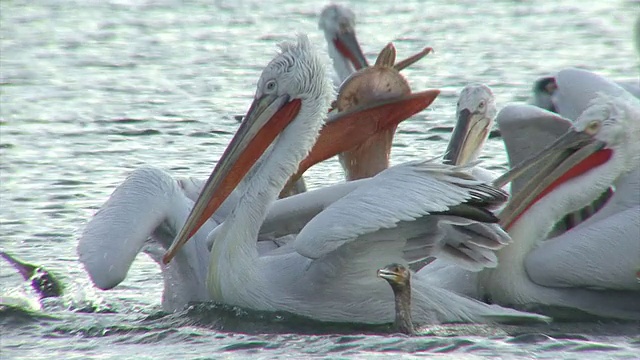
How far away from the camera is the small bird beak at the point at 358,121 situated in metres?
6.08

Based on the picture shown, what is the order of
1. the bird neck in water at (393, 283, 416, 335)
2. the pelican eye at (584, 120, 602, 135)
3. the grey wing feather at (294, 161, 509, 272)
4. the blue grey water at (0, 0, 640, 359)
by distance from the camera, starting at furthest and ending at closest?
the pelican eye at (584, 120, 602, 135), the blue grey water at (0, 0, 640, 359), the bird neck in water at (393, 283, 416, 335), the grey wing feather at (294, 161, 509, 272)

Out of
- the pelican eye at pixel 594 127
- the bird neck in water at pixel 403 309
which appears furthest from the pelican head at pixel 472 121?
the bird neck in water at pixel 403 309

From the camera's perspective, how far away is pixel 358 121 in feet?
20.2

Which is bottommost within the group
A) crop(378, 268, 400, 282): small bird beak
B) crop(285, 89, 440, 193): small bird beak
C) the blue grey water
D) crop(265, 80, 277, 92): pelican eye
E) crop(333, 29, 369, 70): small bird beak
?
the blue grey water

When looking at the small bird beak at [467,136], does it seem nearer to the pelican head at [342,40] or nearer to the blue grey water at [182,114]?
the blue grey water at [182,114]

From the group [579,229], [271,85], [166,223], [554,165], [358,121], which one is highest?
[271,85]

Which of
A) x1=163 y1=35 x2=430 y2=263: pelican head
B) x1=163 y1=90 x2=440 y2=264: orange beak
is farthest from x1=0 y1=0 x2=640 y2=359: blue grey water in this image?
x1=163 y1=35 x2=430 y2=263: pelican head

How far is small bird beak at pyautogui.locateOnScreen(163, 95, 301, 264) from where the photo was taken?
536 cm

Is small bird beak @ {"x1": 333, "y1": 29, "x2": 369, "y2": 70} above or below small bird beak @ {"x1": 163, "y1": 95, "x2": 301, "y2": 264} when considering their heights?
below

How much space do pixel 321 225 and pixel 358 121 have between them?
1.44m

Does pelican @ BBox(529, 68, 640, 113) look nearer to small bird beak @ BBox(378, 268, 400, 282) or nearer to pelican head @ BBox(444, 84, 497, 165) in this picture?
pelican head @ BBox(444, 84, 497, 165)

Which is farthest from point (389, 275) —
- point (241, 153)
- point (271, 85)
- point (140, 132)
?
point (140, 132)

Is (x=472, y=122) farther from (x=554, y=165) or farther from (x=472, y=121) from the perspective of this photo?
(x=554, y=165)

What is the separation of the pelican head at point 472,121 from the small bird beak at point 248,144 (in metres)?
1.07
